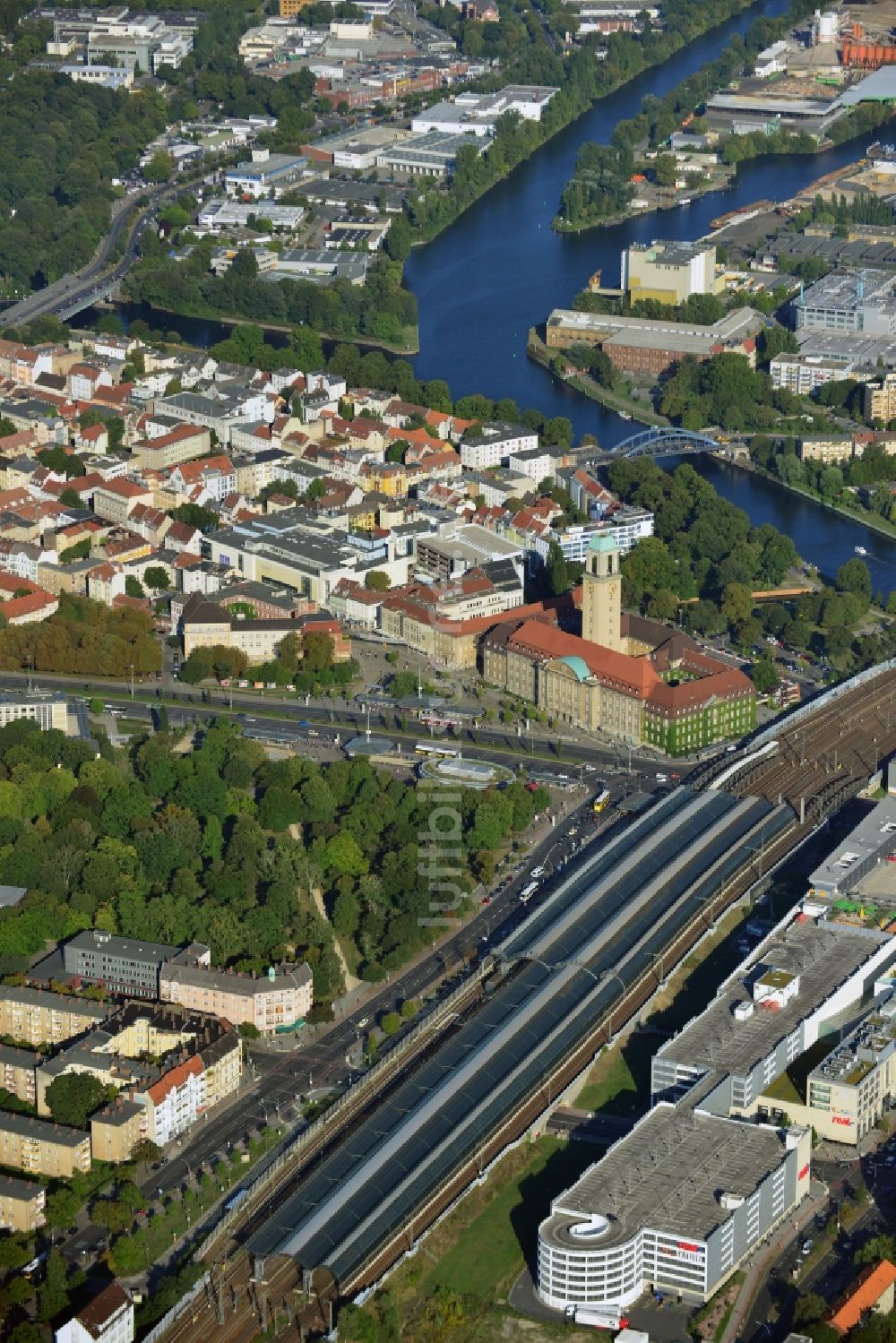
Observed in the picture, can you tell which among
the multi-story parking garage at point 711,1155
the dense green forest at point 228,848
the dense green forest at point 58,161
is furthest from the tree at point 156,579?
the dense green forest at point 58,161

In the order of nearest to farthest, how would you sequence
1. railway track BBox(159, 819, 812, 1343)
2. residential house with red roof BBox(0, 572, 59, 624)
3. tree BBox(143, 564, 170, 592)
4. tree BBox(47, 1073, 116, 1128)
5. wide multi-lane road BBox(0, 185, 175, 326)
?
1. railway track BBox(159, 819, 812, 1343)
2. tree BBox(47, 1073, 116, 1128)
3. residential house with red roof BBox(0, 572, 59, 624)
4. tree BBox(143, 564, 170, 592)
5. wide multi-lane road BBox(0, 185, 175, 326)

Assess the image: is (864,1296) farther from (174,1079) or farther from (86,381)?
(86,381)

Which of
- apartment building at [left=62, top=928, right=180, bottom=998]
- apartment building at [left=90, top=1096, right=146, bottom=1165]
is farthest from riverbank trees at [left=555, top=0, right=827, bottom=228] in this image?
apartment building at [left=90, top=1096, right=146, bottom=1165]

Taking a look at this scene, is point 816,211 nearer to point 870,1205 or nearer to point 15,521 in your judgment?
point 15,521

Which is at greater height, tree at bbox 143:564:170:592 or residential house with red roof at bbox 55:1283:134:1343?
tree at bbox 143:564:170:592

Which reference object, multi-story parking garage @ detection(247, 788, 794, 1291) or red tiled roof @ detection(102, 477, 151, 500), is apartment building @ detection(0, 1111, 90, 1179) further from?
red tiled roof @ detection(102, 477, 151, 500)

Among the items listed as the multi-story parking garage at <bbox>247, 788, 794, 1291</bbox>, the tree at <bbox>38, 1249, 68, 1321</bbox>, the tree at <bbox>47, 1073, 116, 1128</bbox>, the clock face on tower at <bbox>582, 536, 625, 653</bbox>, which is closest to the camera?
the tree at <bbox>38, 1249, 68, 1321</bbox>

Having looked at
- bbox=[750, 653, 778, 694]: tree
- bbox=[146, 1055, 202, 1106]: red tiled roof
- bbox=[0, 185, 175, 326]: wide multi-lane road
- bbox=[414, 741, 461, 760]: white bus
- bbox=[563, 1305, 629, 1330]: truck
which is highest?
bbox=[0, 185, 175, 326]: wide multi-lane road
